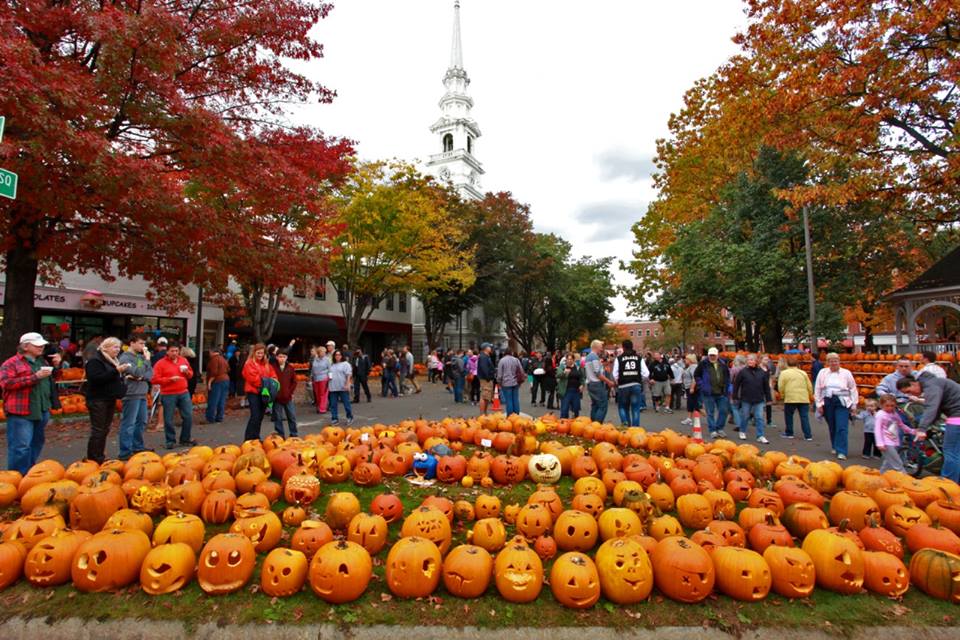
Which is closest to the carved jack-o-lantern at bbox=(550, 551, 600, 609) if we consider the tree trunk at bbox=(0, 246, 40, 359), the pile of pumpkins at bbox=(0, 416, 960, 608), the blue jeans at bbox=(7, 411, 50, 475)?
the pile of pumpkins at bbox=(0, 416, 960, 608)

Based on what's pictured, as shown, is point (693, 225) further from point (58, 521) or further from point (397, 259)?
point (58, 521)

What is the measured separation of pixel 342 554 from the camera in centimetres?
324

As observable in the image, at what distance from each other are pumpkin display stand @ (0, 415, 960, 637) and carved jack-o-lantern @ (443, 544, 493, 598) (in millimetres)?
12

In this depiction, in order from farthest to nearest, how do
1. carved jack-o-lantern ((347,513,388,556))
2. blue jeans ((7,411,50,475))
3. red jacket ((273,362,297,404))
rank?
red jacket ((273,362,297,404)) < blue jeans ((7,411,50,475)) < carved jack-o-lantern ((347,513,388,556))

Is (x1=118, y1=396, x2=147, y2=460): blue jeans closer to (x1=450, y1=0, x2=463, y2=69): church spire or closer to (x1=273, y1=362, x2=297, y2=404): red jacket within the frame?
(x1=273, y1=362, x2=297, y2=404): red jacket

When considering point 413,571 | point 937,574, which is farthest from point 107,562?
point 937,574

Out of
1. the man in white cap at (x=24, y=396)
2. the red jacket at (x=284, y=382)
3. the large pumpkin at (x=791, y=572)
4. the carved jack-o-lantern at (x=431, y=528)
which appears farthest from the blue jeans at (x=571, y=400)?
the man in white cap at (x=24, y=396)

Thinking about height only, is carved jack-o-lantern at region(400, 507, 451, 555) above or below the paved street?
above

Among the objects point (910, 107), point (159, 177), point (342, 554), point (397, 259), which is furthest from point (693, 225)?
point (342, 554)

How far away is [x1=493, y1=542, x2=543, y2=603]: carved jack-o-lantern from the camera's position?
3.19 m

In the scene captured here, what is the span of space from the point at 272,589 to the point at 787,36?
1673 cm

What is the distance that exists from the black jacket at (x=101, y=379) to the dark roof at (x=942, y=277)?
72.5 feet

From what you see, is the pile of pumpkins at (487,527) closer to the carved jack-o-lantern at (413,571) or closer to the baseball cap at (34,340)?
the carved jack-o-lantern at (413,571)

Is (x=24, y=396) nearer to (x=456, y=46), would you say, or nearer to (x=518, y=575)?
(x=518, y=575)
